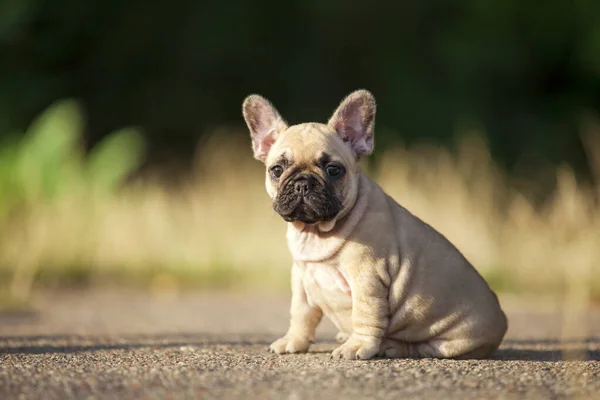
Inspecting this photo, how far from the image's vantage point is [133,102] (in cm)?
2200

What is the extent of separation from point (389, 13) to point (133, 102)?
24.7ft

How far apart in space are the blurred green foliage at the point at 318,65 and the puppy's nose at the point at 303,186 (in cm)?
1454

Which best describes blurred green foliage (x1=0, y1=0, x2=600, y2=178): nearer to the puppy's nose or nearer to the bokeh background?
the bokeh background

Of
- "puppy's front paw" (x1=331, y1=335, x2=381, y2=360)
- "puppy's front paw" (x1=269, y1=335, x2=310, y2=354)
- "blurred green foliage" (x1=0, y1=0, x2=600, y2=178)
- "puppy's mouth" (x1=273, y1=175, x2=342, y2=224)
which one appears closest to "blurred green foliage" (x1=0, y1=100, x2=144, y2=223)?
"puppy's front paw" (x1=269, y1=335, x2=310, y2=354)

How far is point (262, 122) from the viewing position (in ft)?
16.9

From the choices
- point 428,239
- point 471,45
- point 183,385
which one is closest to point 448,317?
point 428,239

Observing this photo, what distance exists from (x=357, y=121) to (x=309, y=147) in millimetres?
444

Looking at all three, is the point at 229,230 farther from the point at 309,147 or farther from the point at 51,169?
the point at 309,147

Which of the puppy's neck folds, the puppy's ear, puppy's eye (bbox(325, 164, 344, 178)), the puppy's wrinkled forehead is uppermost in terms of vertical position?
the puppy's ear

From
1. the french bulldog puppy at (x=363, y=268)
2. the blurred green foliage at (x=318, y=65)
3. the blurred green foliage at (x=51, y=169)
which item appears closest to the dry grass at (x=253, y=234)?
the blurred green foliage at (x=51, y=169)

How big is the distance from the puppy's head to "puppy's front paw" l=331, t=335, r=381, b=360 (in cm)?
61

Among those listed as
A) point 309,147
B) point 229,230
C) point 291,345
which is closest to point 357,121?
point 309,147

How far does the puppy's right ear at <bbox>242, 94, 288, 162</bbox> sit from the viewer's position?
5078mm

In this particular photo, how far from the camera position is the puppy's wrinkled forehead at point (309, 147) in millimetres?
4637
